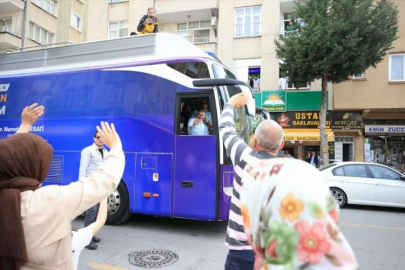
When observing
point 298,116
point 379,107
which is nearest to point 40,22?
point 298,116

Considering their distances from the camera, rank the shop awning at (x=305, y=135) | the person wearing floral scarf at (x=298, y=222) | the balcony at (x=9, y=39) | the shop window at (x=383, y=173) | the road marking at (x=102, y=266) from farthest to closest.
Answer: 1. the balcony at (x=9, y=39)
2. the shop awning at (x=305, y=135)
3. the shop window at (x=383, y=173)
4. the road marking at (x=102, y=266)
5. the person wearing floral scarf at (x=298, y=222)

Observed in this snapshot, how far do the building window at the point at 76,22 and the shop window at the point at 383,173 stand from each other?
28.3 metres

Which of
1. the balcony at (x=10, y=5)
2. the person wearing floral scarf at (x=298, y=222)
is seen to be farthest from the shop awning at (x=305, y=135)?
the balcony at (x=10, y=5)

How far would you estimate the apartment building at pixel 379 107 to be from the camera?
56.7ft

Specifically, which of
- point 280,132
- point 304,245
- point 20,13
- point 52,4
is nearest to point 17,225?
point 304,245

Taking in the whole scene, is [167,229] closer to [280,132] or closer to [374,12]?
[280,132]

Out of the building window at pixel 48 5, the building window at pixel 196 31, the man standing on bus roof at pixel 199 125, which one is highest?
the building window at pixel 48 5

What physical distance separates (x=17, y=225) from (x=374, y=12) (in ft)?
56.3

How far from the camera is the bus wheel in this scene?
6.44 meters

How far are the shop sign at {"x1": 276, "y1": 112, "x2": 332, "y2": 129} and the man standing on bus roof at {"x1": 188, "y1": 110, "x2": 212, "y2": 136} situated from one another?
1362cm

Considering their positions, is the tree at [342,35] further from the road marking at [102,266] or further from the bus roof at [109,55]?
the road marking at [102,266]

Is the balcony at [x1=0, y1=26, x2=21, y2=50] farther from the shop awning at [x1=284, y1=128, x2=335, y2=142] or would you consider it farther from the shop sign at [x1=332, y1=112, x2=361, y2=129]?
the shop sign at [x1=332, y1=112, x2=361, y2=129]

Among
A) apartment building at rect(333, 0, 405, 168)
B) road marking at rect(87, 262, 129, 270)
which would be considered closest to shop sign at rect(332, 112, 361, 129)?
apartment building at rect(333, 0, 405, 168)

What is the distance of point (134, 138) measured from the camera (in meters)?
6.35
